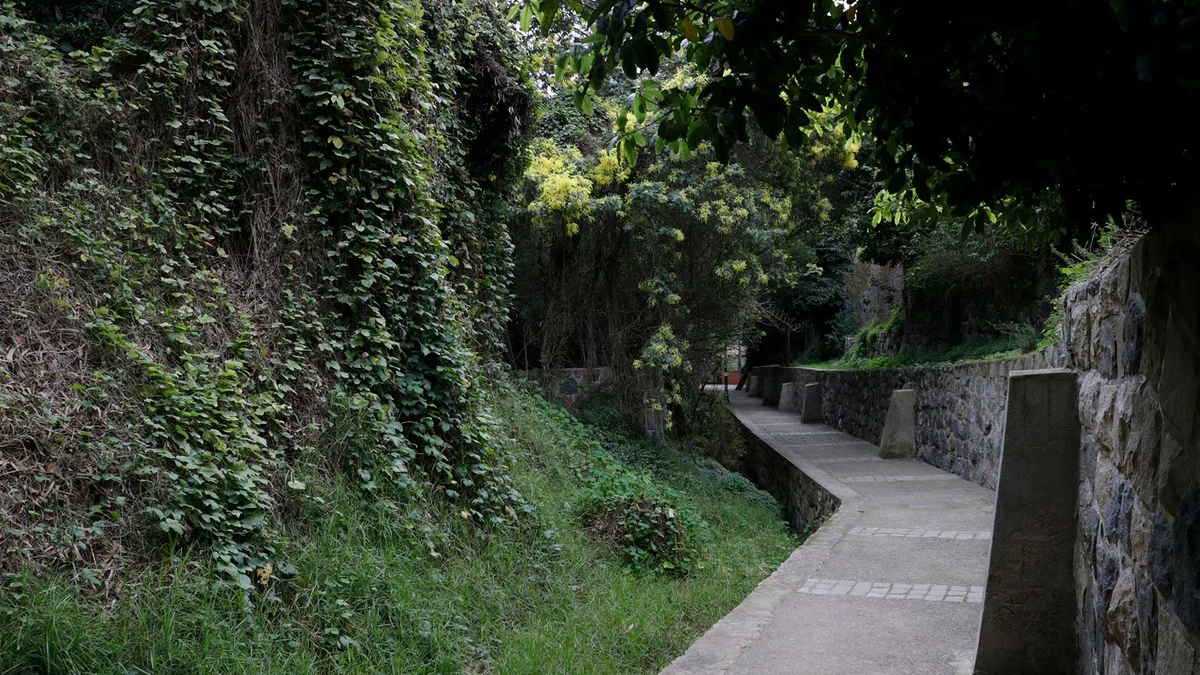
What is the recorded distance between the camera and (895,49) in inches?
80.5

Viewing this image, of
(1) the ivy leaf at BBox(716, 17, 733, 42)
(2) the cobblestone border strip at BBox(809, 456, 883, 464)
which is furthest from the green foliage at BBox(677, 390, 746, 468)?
(1) the ivy leaf at BBox(716, 17, 733, 42)

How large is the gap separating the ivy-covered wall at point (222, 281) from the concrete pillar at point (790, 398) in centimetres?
1797

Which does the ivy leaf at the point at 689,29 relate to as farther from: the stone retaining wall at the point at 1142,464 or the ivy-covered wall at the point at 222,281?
the ivy-covered wall at the point at 222,281

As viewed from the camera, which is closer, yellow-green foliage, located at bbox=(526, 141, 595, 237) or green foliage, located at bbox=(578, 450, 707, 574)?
green foliage, located at bbox=(578, 450, 707, 574)

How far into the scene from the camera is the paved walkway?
4.45m

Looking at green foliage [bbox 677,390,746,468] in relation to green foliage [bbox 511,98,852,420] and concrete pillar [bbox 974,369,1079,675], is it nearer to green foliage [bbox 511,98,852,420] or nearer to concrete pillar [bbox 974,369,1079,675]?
green foliage [bbox 511,98,852,420]

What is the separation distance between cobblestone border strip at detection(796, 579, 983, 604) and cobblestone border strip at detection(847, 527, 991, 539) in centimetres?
154

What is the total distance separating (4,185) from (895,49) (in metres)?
4.54

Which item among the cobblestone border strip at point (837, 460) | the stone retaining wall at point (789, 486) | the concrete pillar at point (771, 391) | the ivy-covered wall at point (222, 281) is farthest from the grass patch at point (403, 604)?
the concrete pillar at point (771, 391)

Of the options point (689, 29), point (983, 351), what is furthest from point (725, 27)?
point (983, 351)

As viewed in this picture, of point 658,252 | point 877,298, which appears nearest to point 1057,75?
point 658,252

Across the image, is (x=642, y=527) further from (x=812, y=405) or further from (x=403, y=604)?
(x=812, y=405)

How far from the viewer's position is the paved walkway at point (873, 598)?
4453mm

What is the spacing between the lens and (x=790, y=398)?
24.1 metres
